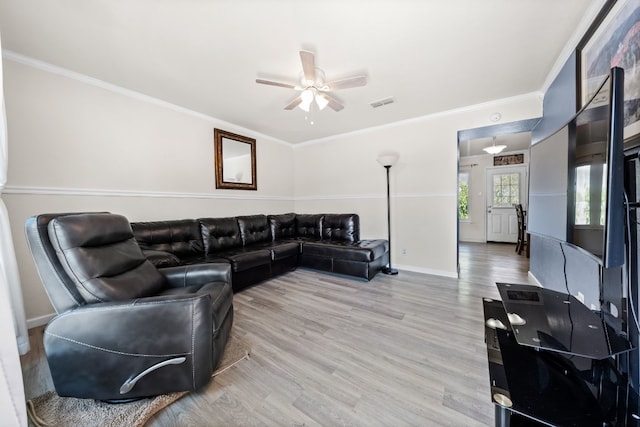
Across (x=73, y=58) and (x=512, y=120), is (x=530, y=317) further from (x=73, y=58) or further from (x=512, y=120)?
(x=73, y=58)

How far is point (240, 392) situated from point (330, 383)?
0.53 m

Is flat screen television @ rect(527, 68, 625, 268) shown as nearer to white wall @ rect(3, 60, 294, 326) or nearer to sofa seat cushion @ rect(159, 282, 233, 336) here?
sofa seat cushion @ rect(159, 282, 233, 336)

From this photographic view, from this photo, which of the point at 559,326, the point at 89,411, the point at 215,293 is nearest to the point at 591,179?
the point at 559,326

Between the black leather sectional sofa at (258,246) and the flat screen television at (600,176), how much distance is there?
2.13m

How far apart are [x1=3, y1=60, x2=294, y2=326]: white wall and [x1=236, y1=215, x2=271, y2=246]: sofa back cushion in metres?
0.50

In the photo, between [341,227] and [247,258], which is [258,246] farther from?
[341,227]

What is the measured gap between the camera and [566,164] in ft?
3.86

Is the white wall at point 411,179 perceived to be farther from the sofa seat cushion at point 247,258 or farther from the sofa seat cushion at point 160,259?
the sofa seat cushion at point 160,259

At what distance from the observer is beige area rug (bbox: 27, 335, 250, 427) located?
112 centimetres

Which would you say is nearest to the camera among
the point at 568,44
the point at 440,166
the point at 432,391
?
the point at 432,391

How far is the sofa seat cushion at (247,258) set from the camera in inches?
105

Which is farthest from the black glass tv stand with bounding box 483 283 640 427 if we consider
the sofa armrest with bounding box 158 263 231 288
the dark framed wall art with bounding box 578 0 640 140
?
the sofa armrest with bounding box 158 263 231 288

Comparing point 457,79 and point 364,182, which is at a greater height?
point 457,79

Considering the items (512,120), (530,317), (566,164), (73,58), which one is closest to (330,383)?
(530,317)
